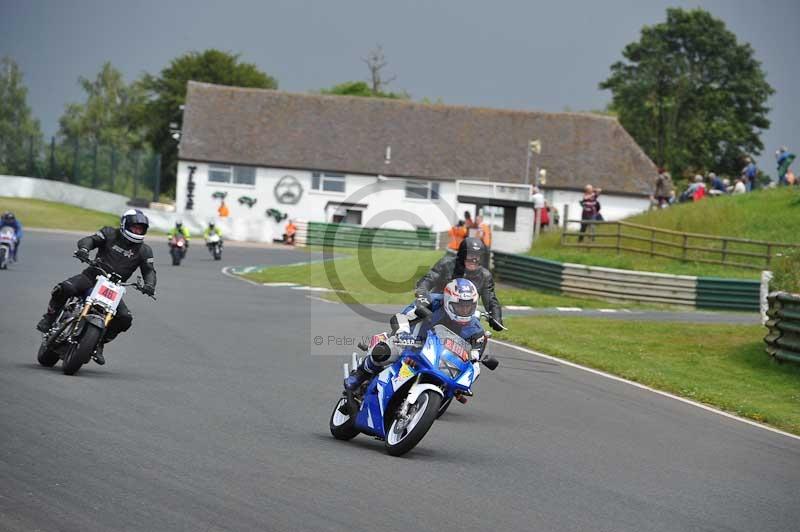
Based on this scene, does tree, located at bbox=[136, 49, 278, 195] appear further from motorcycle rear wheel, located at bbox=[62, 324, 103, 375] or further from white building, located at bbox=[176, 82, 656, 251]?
motorcycle rear wheel, located at bbox=[62, 324, 103, 375]

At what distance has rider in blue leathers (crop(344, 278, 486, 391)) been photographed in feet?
33.5

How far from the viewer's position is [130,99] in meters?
136

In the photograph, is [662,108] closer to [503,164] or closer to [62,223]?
[503,164]

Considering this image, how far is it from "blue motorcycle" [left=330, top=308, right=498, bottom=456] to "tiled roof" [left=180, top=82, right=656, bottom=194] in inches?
2579

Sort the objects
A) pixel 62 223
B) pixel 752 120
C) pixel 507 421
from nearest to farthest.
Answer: pixel 507 421
pixel 62 223
pixel 752 120

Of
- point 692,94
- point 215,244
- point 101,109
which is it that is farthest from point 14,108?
point 215,244

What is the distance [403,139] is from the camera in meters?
77.4

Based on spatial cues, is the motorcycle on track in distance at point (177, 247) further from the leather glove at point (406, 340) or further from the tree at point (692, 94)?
the tree at point (692, 94)

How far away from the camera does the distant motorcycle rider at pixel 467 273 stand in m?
12.1

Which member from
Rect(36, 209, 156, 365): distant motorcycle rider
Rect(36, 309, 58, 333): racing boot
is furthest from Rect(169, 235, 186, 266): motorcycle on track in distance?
Rect(36, 309, 58, 333): racing boot

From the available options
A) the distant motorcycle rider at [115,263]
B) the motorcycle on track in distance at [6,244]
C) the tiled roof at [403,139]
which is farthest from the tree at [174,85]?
the distant motorcycle rider at [115,263]

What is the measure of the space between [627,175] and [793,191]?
33.9 metres

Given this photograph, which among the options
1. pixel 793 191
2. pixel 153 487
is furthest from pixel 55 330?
pixel 793 191

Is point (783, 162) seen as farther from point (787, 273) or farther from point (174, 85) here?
point (174, 85)
